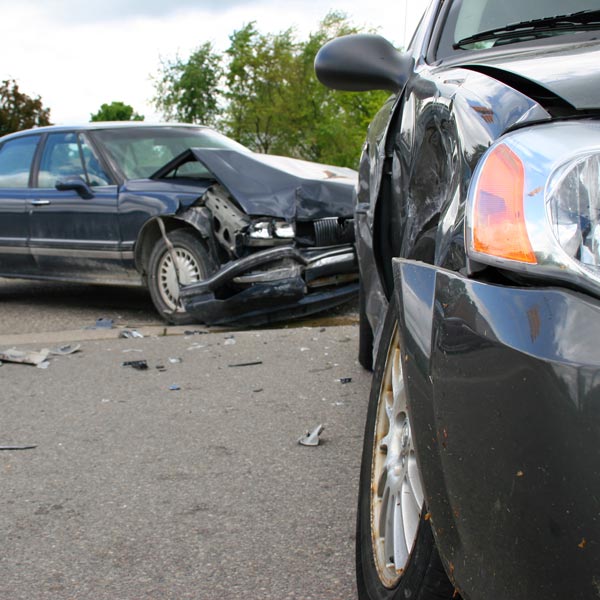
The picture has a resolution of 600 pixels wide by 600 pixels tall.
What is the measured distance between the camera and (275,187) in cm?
723

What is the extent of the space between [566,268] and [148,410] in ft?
10.8

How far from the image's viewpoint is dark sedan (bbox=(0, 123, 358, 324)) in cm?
703

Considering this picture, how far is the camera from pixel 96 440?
400cm

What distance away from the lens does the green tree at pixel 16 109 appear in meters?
44.6

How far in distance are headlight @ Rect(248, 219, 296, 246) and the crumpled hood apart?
7cm

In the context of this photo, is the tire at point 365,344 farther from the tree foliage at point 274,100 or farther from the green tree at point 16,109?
the green tree at point 16,109

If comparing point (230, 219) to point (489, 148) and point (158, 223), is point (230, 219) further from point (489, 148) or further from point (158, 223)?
point (489, 148)

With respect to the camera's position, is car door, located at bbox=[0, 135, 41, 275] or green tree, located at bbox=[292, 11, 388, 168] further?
green tree, located at bbox=[292, 11, 388, 168]

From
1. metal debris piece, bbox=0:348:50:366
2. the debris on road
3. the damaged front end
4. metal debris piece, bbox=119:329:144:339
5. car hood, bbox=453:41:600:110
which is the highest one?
car hood, bbox=453:41:600:110

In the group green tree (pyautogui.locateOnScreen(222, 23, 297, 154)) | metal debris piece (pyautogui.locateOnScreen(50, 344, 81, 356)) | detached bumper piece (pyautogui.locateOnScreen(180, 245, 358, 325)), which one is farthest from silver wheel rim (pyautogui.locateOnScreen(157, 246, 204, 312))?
green tree (pyautogui.locateOnScreen(222, 23, 297, 154))

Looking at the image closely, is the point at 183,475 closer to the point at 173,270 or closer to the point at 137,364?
the point at 137,364

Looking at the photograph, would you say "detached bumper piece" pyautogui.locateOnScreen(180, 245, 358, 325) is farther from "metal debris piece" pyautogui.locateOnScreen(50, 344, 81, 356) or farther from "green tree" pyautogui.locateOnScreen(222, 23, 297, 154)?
"green tree" pyautogui.locateOnScreen(222, 23, 297, 154)

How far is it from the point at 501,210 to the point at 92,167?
7.05 metres

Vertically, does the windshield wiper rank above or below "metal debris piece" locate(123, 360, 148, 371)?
above
